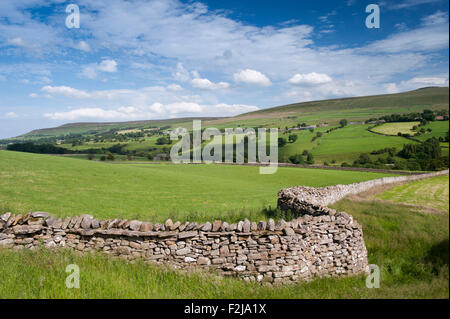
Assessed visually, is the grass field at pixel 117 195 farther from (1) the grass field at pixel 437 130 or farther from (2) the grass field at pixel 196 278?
(1) the grass field at pixel 437 130

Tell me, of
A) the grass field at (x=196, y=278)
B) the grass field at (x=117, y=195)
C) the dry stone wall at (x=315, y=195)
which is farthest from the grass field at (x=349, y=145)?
the grass field at (x=196, y=278)

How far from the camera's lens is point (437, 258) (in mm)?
4145

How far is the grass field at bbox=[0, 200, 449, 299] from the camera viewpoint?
480 cm

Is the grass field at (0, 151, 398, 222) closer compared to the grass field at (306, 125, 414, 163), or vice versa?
the grass field at (0, 151, 398, 222)

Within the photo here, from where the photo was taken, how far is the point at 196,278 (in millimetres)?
6129

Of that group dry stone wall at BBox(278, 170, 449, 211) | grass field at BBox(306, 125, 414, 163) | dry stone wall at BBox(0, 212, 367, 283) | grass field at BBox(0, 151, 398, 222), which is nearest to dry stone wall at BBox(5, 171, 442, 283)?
dry stone wall at BBox(0, 212, 367, 283)

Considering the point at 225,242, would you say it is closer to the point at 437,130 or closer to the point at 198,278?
the point at 198,278

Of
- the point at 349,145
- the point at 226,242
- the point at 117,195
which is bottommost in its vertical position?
the point at 117,195

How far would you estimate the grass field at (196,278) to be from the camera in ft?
15.8

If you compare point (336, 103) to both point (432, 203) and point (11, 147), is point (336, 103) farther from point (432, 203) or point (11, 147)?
point (432, 203)

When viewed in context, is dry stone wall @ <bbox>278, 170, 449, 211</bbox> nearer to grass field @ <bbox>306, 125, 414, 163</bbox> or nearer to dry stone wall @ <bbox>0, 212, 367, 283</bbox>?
dry stone wall @ <bbox>0, 212, 367, 283</bbox>

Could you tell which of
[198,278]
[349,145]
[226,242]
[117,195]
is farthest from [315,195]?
[349,145]
